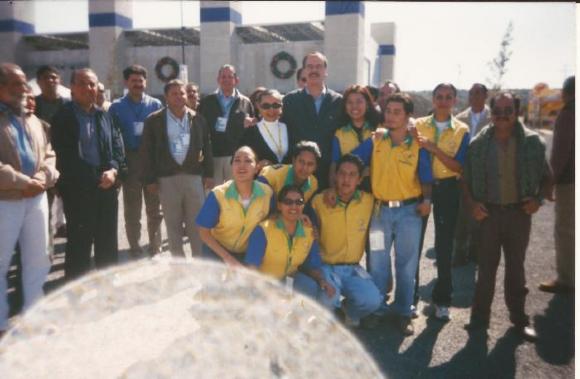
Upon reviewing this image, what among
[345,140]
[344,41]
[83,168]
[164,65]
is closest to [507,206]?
[345,140]

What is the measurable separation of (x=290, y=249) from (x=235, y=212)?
0.40m

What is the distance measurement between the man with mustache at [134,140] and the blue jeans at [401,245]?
6.91 feet

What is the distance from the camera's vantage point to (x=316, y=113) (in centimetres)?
343

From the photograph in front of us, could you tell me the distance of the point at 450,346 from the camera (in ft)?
9.53

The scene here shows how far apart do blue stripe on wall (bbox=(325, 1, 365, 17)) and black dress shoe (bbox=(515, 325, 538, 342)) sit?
18.9 meters

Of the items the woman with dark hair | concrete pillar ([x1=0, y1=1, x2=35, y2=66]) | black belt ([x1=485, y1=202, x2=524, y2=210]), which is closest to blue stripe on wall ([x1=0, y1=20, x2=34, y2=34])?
concrete pillar ([x1=0, y1=1, x2=35, y2=66])

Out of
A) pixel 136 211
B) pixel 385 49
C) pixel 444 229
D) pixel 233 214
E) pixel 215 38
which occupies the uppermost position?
pixel 385 49

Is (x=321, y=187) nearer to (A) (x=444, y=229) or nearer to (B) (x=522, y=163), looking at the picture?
(A) (x=444, y=229)

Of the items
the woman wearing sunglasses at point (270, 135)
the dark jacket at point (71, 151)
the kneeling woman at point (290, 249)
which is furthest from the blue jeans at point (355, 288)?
the dark jacket at point (71, 151)

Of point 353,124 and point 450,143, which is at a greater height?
point 353,124

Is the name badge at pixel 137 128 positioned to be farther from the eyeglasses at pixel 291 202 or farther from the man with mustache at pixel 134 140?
the eyeglasses at pixel 291 202

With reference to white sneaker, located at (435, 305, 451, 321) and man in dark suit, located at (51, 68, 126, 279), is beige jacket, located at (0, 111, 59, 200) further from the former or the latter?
white sneaker, located at (435, 305, 451, 321)

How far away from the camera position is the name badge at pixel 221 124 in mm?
4539

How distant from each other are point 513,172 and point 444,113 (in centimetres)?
74
